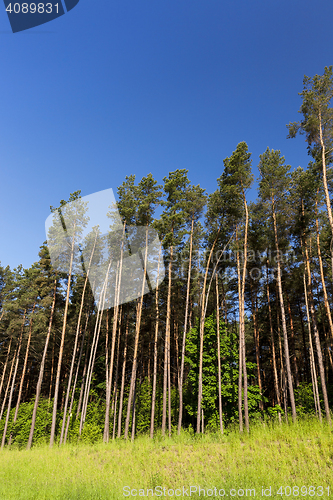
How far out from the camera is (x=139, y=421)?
2048cm

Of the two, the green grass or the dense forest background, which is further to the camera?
the dense forest background

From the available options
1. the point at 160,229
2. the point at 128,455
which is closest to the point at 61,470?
the point at 128,455

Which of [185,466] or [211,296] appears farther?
[211,296]

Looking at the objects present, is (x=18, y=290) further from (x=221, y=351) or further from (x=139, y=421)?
(x=221, y=351)

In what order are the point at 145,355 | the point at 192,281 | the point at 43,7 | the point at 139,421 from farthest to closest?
the point at 145,355, the point at 192,281, the point at 139,421, the point at 43,7

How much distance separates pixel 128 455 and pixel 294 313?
62.4 ft

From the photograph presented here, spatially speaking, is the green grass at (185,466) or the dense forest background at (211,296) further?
the dense forest background at (211,296)

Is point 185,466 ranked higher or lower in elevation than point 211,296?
lower

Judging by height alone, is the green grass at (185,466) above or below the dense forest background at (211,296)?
below

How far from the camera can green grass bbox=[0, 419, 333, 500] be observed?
23.8ft

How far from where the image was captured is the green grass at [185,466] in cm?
725

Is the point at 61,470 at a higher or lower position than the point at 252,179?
lower

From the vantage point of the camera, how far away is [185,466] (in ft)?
31.4

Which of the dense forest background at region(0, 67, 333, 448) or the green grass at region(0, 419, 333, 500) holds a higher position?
the dense forest background at region(0, 67, 333, 448)
